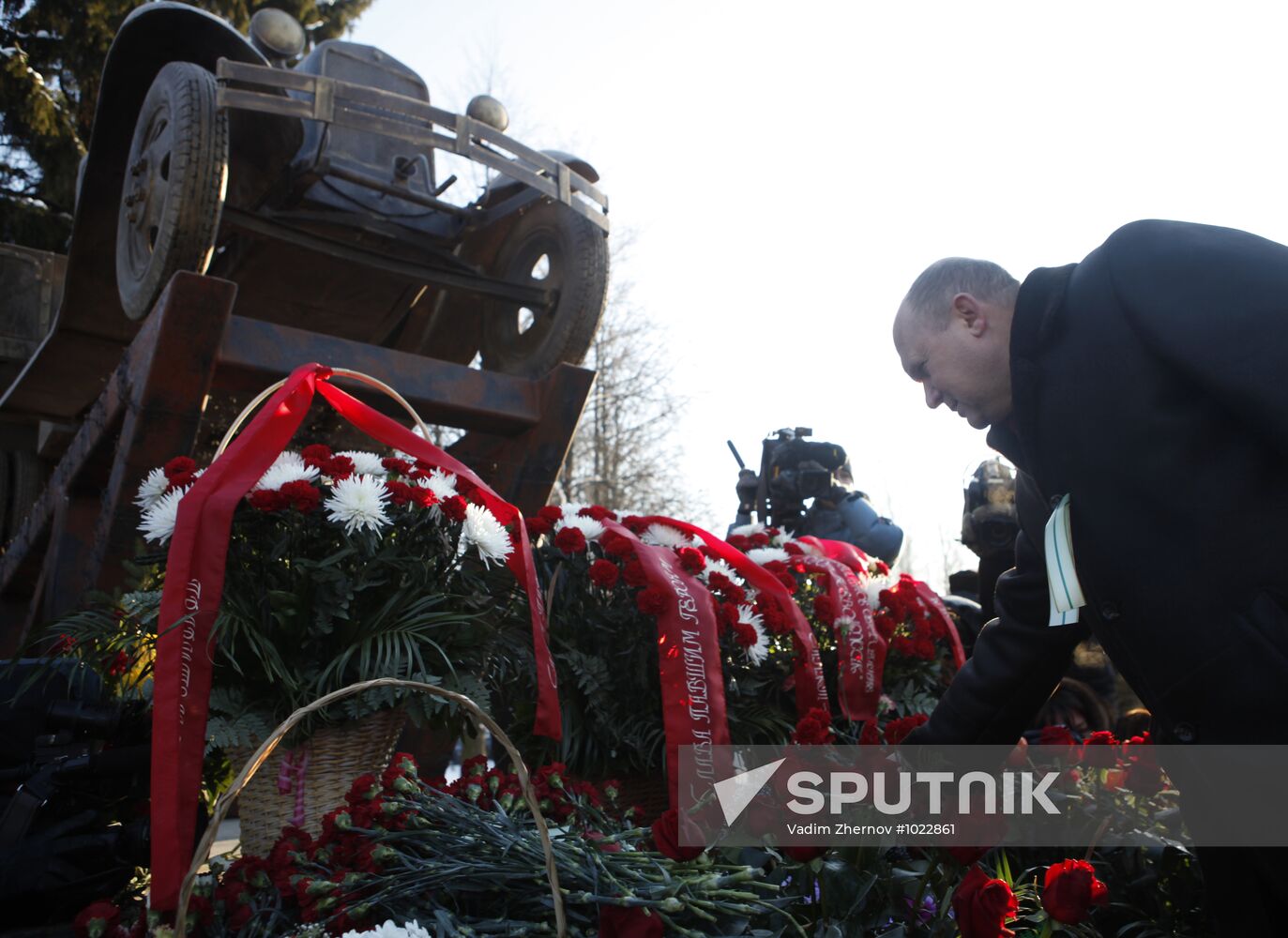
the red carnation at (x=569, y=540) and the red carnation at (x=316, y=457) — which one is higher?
the red carnation at (x=316, y=457)

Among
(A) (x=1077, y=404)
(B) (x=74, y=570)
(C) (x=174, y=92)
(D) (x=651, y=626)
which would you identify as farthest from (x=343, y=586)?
(C) (x=174, y=92)

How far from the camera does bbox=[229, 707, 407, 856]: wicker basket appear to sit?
2227 mm

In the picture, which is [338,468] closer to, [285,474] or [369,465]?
[285,474]

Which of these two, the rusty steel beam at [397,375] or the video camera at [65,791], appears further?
the rusty steel beam at [397,375]

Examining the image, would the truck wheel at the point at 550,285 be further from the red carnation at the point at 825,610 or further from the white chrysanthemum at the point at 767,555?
the red carnation at the point at 825,610

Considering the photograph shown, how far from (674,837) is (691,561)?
1.29 m

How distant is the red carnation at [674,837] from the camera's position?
1.63 m

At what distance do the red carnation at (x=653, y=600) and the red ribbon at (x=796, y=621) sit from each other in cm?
43

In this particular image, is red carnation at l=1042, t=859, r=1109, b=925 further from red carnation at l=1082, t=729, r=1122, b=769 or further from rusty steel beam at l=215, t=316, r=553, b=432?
rusty steel beam at l=215, t=316, r=553, b=432

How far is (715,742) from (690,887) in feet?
2.65

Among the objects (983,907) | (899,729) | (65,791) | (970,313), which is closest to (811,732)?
(899,729)

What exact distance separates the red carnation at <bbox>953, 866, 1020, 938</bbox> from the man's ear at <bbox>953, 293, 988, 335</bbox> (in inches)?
35.3

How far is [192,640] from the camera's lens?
212cm

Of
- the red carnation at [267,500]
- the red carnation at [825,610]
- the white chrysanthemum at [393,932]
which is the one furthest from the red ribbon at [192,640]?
the red carnation at [825,610]
